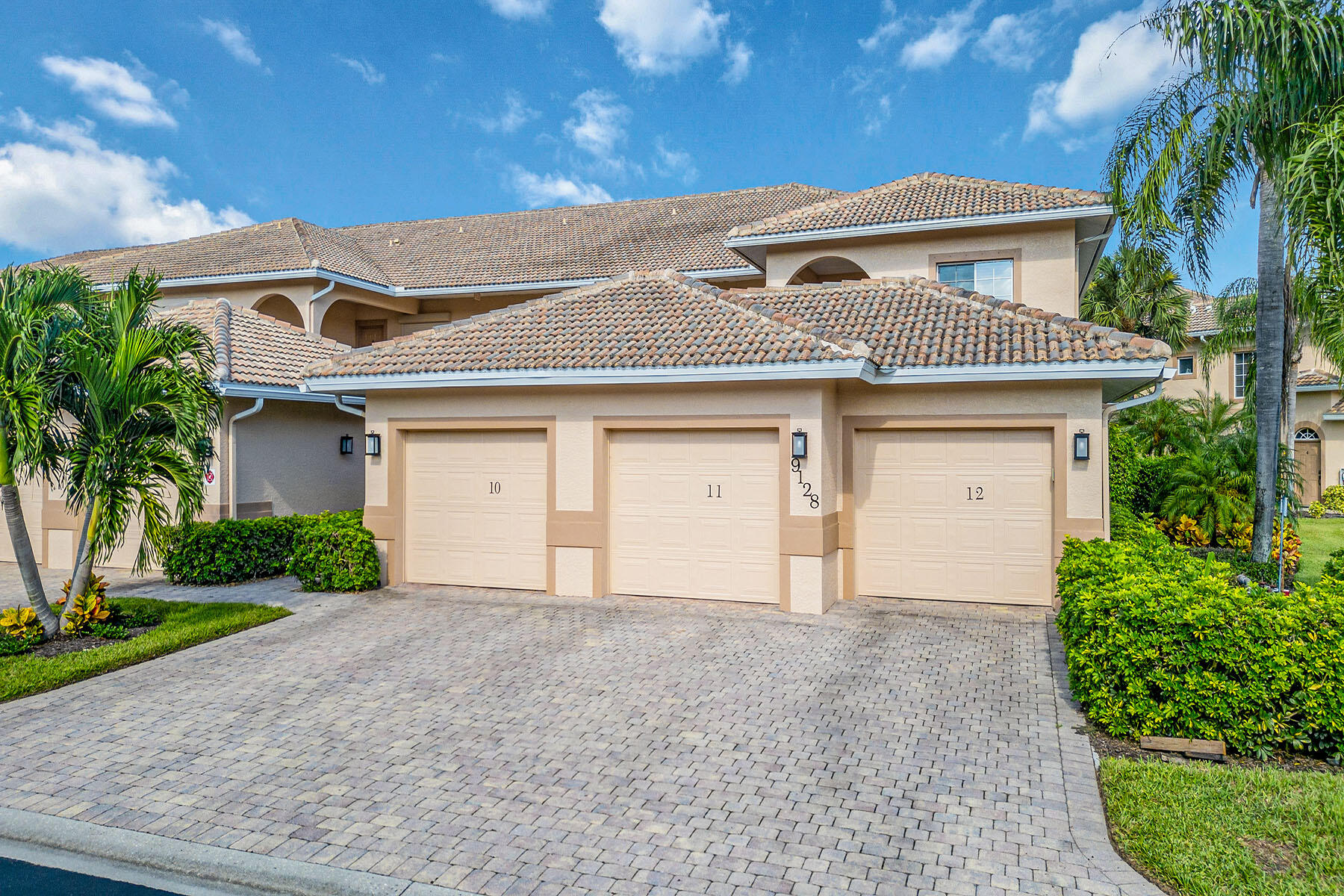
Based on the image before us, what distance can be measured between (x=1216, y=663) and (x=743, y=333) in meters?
6.97

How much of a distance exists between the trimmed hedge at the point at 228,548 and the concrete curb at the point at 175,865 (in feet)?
25.2

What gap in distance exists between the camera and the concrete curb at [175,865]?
4.23m

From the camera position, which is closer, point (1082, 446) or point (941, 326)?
point (1082, 446)

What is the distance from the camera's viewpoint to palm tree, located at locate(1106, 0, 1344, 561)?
8.35m

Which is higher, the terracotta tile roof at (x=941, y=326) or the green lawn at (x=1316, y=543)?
the terracotta tile roof at (x=941, y=326)

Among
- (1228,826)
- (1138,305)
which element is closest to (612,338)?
(1228,826)

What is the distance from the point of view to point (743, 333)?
11219 mm

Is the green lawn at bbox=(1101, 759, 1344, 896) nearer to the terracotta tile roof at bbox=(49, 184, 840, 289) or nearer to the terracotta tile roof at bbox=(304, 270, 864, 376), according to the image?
the terracotta tile roof at bbox=(304, 270, 864, 376)

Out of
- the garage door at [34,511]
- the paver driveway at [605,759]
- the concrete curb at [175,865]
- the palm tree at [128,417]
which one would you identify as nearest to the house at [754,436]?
the paver driveway at [605,759]

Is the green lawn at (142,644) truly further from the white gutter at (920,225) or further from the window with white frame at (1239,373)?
the window with white frame at (1239,373)

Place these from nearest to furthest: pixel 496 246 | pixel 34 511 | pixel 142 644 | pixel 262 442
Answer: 1. pixel 142 644
2. pixel 262 442
3. pixel 34 511
4. pixel 496 246

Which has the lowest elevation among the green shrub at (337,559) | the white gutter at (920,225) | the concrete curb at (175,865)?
the concrete curb at (175,865)

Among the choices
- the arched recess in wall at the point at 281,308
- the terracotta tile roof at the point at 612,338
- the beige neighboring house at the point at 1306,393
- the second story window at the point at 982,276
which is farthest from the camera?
the beige neighboring house at the point at 1306,393

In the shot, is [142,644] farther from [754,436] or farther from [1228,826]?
[1228,826]
